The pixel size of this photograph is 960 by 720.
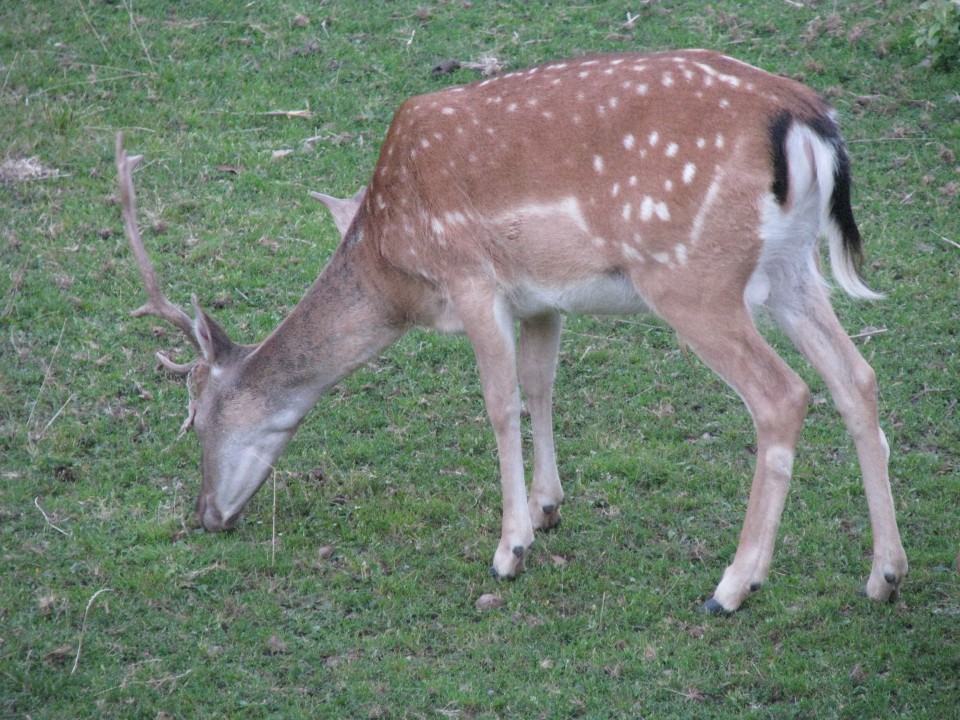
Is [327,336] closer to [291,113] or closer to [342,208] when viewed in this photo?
[342,208]

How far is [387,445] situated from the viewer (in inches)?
253

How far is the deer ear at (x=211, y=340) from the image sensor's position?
5.78 metres

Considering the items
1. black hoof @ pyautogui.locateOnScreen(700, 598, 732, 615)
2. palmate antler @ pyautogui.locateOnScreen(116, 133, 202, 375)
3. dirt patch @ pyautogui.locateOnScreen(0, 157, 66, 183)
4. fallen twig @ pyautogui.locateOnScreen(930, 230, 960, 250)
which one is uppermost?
palmate antler @ pyautogui.locateOnScreen(116, 133, 202, 375)

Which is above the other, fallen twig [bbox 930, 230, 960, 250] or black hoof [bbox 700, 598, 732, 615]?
black hoof [bbox 700, 598, 732, 615]

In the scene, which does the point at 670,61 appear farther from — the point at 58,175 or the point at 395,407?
the point at 58,175

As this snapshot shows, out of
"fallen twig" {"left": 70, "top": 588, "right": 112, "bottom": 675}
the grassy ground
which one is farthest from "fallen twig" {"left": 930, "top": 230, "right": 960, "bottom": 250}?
"fallen twig" {"left": 70, "top": 588, "right": 112, "bottom": 675}

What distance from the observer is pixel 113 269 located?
25.2 feet

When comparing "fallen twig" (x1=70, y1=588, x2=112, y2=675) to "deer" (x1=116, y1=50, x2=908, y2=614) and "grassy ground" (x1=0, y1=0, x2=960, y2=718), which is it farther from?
"deer" (x1=116, y1=50, x2=908, y2=614)

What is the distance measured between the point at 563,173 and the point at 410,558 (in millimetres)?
1857

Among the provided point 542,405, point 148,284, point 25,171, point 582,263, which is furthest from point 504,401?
point 25,171

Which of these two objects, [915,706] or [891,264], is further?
[891,264]

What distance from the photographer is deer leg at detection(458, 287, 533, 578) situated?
5.29m

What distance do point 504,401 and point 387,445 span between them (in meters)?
1.24

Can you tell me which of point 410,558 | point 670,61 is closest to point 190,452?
point 410,558
